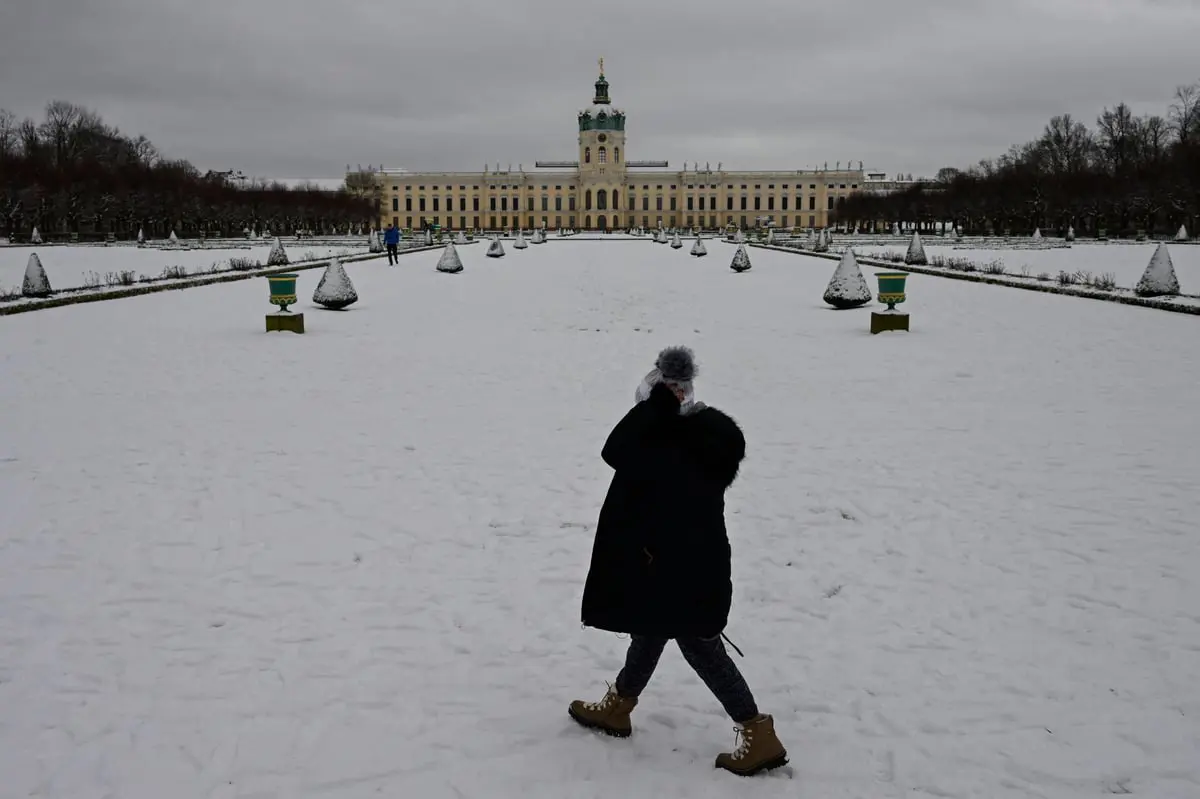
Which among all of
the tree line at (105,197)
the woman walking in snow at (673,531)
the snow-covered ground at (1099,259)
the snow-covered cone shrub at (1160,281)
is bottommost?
the woman walking in snow at (673,531)

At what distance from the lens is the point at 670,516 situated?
285cm

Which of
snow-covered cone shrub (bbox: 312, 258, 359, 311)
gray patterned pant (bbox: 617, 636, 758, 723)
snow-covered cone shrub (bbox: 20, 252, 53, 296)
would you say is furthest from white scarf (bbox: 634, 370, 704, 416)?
snow-covered cone shrub (bbox: 20, 252, 53, 296)

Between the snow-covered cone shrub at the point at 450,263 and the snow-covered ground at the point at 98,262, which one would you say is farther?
the snow-covered cone shrub at the point at 450,263

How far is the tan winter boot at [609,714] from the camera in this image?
10.5 ft

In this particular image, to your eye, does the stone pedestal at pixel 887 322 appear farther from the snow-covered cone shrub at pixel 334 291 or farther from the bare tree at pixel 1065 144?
the bare tree at pixel 1065 144

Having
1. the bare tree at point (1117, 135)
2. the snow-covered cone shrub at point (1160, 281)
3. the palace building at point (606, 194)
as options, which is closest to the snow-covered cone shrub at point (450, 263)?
the snow-covered cone shrub at point (1160, 281)

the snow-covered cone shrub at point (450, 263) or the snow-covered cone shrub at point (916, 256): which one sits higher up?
the snow-covered cone shrub at point (916, 256)

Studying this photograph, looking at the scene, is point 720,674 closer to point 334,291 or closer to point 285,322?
point 285,322

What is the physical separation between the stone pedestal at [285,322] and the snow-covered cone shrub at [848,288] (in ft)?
25.5

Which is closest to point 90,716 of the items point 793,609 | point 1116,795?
point 793,609

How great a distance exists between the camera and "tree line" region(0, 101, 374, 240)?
50.2m

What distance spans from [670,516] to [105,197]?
2243 inches

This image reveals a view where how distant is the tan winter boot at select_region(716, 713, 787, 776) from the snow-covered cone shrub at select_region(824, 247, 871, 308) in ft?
41.1

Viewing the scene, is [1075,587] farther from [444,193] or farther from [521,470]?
[444,193]
